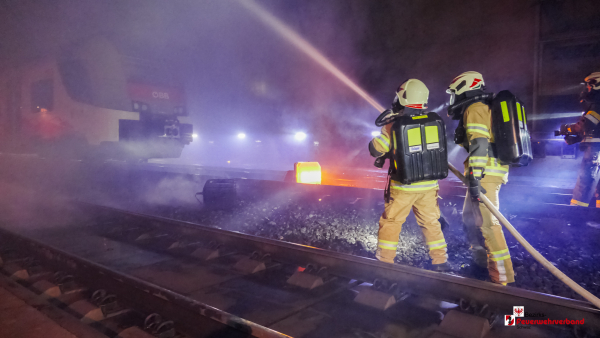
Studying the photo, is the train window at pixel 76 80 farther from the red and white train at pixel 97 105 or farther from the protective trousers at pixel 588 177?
the protective trousers at pixel 588 177

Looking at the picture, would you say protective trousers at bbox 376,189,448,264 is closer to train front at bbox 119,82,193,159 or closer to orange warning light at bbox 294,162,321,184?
orange warning light at bbox 294,162,321,184

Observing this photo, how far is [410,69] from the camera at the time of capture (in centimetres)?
1217

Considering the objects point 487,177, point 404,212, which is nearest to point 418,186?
point 404,212

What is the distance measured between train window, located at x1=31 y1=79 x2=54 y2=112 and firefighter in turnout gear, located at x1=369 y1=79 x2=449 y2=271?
31.8ft

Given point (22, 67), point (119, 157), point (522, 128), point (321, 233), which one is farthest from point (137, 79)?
point (522, 128)

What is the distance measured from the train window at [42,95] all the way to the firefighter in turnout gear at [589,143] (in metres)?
11.6

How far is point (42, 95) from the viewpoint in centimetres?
952

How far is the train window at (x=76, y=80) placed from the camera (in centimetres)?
861

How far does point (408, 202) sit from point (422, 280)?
832 mm

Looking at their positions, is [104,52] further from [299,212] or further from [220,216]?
[299,212]

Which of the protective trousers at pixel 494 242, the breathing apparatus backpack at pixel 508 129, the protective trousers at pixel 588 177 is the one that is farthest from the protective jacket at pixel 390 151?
the protective trousers at pixel 588 177

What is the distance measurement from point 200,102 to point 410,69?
845cm

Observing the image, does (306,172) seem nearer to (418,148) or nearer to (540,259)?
(418,148)

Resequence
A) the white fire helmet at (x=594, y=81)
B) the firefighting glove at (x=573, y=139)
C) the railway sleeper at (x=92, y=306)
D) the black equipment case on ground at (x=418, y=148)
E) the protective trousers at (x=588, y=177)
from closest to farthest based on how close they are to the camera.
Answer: the railway sleeper at (x=92, y=306) → the black equipment case on ground at (x=418, y=148) → the white fire helmet at (x=594, y=81) → the protective trousers at (x=588, y=177) → the firefighting glove at (x=573, y=139)
